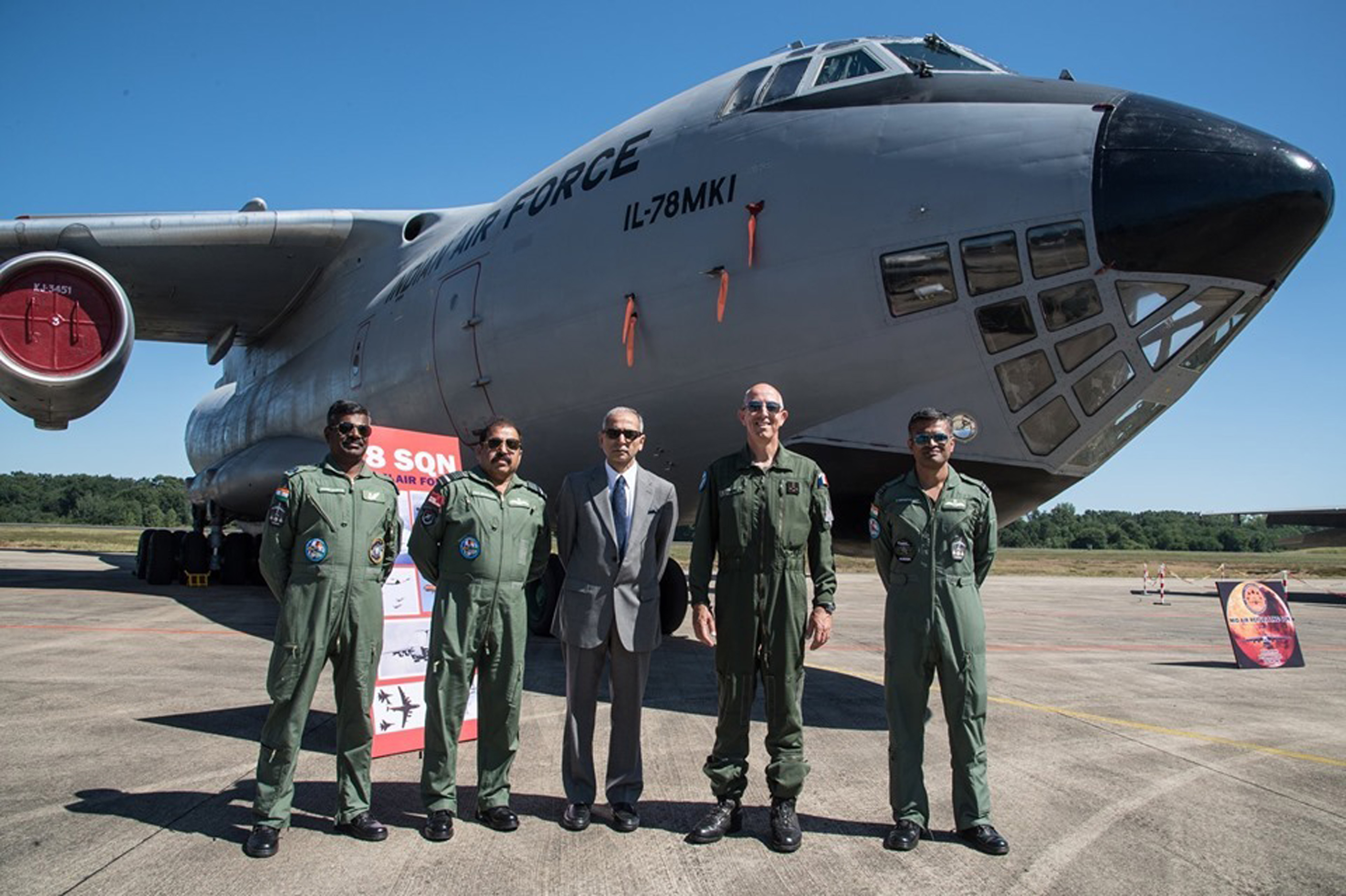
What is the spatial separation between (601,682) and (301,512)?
339cm

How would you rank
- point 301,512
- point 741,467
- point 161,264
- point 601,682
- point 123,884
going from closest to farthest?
A: 1. point 123,884
2. point 301,512
3. point 741,467
4. point 601,682
5. point 161,264

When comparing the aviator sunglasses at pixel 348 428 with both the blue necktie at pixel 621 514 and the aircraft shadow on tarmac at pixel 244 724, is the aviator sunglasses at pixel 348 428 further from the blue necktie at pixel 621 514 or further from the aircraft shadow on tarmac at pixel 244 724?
the aircraft shadow on tarmac at pixel 244 724

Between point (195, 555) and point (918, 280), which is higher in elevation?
point (918, 280)

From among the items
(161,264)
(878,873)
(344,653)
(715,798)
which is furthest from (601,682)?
(161,264)

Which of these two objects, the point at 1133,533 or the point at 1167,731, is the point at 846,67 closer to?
the point at 1167,731

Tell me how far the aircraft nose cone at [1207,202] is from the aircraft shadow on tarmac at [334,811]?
3.21 m

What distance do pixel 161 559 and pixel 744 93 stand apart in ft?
43.1

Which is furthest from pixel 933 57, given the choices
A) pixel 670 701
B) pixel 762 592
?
pixel 670 701

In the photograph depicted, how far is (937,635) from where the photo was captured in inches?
143

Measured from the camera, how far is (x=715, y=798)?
3.91 metres

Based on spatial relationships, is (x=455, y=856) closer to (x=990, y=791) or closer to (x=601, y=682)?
(x=990, y=791)

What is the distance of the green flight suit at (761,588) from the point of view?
11.8 ft

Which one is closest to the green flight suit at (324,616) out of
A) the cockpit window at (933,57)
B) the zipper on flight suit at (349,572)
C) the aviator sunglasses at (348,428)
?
the zipper on flight suit at (349,572)

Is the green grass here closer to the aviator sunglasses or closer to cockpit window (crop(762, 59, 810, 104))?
cockpit window (crop(762, 59, 810, 104))
